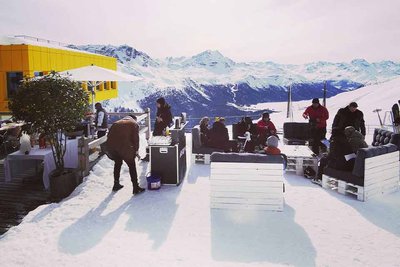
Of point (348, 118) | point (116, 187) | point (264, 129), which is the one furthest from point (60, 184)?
point (348, 118)

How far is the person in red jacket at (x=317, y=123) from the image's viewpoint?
32.7 feet

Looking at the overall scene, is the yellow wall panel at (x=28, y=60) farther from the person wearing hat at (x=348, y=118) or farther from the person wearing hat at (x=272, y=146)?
the person wearing hat at (x=348, y=118)

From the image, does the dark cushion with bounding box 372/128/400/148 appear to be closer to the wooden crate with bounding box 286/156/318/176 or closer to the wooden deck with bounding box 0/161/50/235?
the wooden crate with bounding box 286/156/318/176

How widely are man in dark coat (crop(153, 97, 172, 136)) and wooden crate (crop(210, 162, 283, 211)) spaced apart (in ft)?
12.7

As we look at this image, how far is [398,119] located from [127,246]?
1039cm

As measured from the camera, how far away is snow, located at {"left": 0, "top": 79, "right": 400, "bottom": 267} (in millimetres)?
4668

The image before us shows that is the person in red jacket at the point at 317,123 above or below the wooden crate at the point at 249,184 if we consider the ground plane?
above

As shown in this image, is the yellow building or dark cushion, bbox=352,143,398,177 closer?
dark cushion, bbox=352,143,398,177

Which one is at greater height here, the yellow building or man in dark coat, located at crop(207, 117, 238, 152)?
the yellow building

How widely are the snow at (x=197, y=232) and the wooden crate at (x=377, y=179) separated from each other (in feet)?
0.57

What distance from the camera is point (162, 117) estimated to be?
988 cm

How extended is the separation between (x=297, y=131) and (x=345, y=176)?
4.51 metres

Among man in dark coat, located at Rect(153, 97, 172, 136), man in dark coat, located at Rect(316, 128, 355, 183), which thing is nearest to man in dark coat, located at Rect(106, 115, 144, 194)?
man in dark coat, located at Rect(153, 97, 172, 136)

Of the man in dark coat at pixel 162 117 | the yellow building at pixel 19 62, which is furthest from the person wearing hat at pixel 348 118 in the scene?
the yellow building at pixel 19 62
